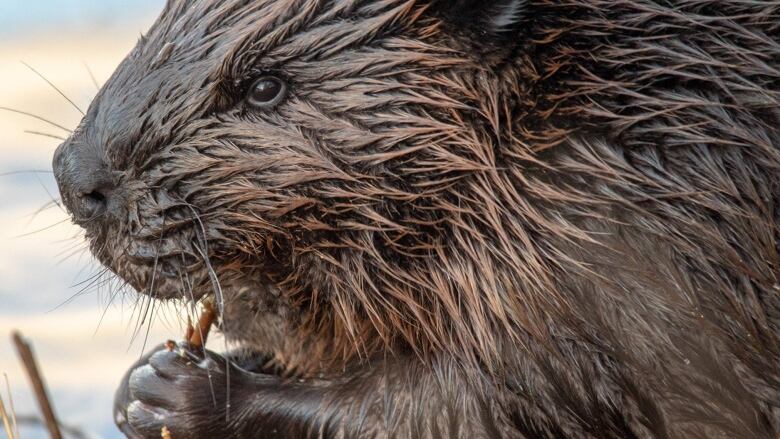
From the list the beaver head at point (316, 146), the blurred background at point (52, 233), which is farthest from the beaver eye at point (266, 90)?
the blurred background at point (52, 233)

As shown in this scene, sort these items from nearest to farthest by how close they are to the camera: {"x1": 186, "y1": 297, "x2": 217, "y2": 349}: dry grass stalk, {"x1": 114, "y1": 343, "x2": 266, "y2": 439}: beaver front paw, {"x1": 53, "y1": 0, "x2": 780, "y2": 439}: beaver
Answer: {"x1": 53, "y1": 0, "x2": 780, "y2": 439}: beaver
{"x1": 114, "y1": 343, "x2": 266, "y2": 439}: beaver front paw
{"x1": 186, "y1": 297, "x2": 217, "y2": 349}: dry grass stalk

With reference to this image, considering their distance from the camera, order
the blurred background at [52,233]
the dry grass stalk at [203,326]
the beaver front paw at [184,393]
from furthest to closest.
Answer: the blurred background at [52,233]
the dry grass stalk at [203,326]
the beaver front paw at [184,393]

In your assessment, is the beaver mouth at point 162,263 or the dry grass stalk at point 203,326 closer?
the beaver mouth at point 162,263

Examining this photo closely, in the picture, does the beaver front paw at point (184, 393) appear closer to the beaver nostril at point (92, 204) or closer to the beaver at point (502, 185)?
the beaver at point (502, 185)

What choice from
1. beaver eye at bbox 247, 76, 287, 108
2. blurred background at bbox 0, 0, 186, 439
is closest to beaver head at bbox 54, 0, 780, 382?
beaver eye at bbox 247, 76, 287, 108

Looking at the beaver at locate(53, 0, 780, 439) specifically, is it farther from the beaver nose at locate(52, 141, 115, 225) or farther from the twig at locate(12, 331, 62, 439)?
the twig at locate(12, 331, 62, 439)

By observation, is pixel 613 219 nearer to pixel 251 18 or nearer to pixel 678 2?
pixel 678 2

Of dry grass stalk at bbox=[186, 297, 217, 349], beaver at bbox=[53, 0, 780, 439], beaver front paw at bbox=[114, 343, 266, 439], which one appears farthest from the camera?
Result: dry grass stalk at bbox=[186, 297, 217, 349]
